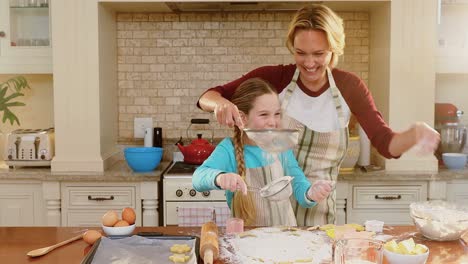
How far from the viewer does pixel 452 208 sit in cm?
A: 207

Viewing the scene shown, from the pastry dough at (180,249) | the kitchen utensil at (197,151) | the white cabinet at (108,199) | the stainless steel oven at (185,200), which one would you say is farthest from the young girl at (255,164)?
the kitchen utensil at (197,151)

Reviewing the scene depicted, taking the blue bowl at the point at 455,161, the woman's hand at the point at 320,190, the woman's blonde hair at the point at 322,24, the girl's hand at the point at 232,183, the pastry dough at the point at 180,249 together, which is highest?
the woman's blonde hair at the point at 322,24

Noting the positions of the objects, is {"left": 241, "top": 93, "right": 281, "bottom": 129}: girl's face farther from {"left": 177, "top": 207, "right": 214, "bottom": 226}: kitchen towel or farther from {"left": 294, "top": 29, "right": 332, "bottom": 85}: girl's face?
{"left": 177, "top": 207, "right": 214, "bottom": 226}: kitchen towel

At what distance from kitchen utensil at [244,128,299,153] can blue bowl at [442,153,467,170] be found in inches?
80.5

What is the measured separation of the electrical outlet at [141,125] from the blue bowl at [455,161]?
2097mm

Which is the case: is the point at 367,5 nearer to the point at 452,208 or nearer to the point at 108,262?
the point at 452,208

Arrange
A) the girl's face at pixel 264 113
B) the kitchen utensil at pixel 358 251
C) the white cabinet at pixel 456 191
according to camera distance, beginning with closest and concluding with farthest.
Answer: the kitchen utensil at pixel 358 251
the girl's face at pixel 264 113
the white cabinet at pixel 456 191

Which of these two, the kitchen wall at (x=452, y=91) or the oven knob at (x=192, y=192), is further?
the kitchen wall at (x=452, y=91)

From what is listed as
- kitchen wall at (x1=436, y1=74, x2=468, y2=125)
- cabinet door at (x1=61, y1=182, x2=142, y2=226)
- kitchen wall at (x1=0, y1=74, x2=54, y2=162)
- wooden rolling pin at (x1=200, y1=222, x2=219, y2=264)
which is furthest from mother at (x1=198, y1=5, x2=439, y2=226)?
kitchen wall at (x1=0, y1=74, x2=54, y2=162)

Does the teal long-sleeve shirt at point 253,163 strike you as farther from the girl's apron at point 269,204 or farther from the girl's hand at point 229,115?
the girl's hand at point 229,115

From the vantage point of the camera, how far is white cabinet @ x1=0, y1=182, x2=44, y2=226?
360cm

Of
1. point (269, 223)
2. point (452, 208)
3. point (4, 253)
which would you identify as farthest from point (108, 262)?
point (452, 208)

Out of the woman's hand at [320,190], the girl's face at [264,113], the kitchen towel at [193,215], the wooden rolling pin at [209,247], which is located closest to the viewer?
Answer: the wooden rolling pin at [209,247]

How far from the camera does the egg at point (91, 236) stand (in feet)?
6.24
